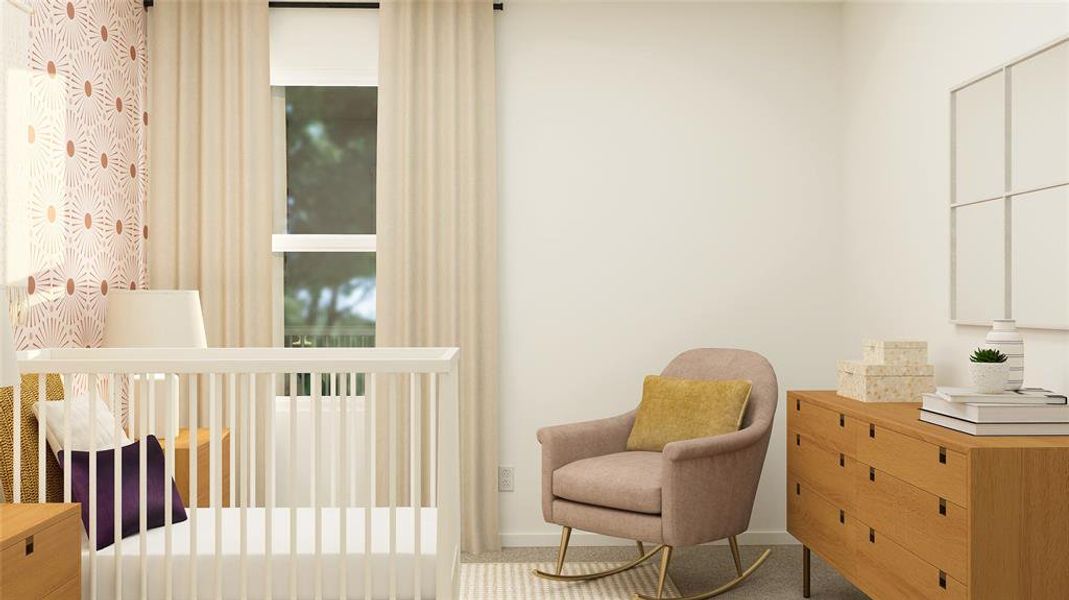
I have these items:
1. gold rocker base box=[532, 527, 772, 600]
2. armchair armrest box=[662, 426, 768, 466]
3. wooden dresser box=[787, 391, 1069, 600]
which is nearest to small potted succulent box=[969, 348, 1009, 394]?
wooden dresser box=[787, 391, 1069, 600]

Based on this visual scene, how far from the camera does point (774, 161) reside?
3955mm

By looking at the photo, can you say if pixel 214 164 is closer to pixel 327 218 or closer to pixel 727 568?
pixel 327 218

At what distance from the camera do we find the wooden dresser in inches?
77.6

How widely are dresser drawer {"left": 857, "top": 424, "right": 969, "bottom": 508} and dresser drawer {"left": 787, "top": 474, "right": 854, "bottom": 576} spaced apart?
0.30 metres

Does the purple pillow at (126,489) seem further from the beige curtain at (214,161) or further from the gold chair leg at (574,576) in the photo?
the gold chair leg at (574,576)

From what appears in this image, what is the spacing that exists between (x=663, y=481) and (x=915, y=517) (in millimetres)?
879

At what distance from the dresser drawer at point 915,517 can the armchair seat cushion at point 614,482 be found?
69 centimetres

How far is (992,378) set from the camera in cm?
229

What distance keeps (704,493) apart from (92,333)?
7.86ft

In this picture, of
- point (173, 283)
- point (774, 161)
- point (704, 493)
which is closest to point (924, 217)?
point (774, 161)

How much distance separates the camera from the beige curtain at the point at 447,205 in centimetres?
378

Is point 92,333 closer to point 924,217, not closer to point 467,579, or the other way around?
point 467,579

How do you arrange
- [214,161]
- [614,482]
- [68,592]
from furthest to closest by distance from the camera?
[214,161] < [614,482] < [68,592]

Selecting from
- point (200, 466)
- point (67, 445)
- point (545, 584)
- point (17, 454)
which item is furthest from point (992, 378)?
point (200, 466)
